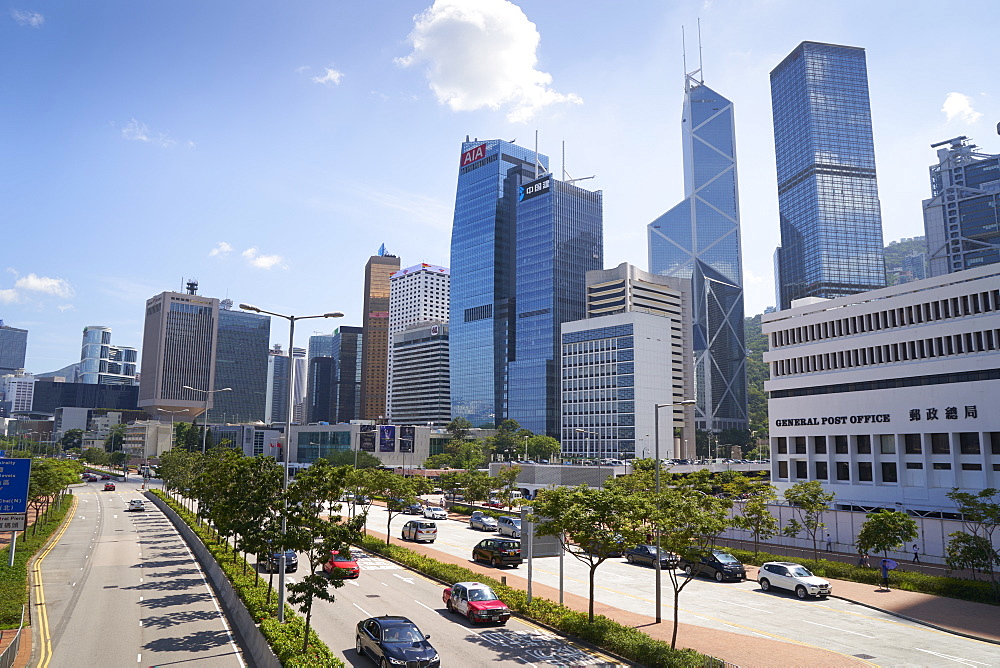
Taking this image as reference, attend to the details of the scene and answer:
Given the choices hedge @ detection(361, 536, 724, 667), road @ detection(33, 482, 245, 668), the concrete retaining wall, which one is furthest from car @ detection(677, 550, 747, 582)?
road @ detection(33, 482, 245, 668)

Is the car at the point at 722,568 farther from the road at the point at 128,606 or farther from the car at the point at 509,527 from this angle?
the road at the point at 128,606

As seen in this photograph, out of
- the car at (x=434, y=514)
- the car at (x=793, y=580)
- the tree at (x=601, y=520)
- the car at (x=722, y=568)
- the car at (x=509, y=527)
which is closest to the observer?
the tree at (x=601, y=520)

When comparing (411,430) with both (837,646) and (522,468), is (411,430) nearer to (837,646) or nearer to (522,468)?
(522,468)

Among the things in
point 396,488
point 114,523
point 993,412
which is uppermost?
point 993,412

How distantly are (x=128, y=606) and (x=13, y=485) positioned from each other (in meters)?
11.3

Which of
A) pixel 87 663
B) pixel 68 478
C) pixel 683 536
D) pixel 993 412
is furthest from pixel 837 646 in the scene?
pixel 68 478

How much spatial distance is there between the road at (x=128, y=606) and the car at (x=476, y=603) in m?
9.57

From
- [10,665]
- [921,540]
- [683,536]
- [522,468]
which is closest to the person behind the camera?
[10,665]

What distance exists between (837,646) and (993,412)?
159ft

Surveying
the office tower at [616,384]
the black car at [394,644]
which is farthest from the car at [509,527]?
the office tower at [616,384]

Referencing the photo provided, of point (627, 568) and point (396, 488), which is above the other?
point (396, 488)

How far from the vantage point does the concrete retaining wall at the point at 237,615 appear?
2189cm

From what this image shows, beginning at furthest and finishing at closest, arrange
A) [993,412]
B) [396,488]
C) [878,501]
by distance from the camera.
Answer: [878,501] < [993,412] < [396,488]

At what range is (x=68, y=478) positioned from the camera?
77.8 m
